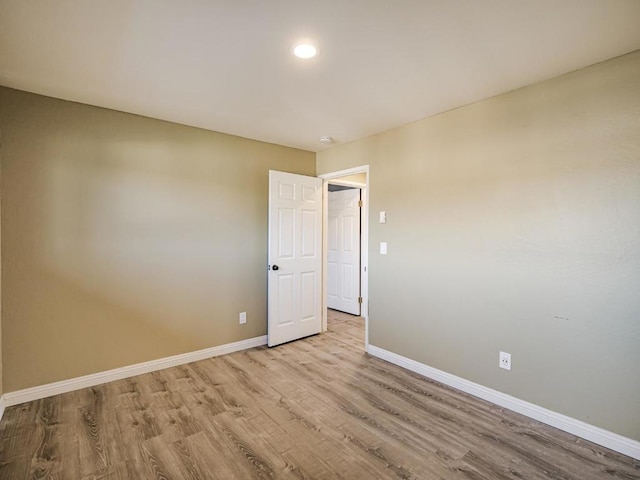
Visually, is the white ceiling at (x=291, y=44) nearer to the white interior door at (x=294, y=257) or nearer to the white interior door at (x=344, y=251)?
the white interior door at (x=294, y=257)

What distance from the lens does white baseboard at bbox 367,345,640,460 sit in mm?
1980

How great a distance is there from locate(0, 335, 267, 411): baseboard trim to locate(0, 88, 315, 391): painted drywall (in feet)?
0.21

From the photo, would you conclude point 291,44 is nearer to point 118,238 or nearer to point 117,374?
point 118,238

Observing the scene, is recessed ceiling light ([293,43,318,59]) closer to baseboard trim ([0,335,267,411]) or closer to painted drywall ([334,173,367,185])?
painted drywall ([334,173,367,185])

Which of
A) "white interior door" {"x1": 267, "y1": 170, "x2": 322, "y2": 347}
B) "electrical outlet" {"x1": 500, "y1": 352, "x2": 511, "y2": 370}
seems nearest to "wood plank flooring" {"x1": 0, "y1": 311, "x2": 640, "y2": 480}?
"electrical outlet" {"x1": 500, "y1": 352, "x2": 511, "y2": 370}

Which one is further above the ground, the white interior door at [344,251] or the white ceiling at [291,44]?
the white ceiling at [291,44]

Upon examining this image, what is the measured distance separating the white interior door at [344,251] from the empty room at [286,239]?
1499mm

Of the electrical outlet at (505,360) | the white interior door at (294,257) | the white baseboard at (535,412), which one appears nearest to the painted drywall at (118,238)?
the white interior door at (294,257)

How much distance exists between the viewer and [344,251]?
17.6ft

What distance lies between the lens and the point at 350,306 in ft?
17.4

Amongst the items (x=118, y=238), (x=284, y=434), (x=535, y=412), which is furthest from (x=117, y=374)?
(x=535, y=412)

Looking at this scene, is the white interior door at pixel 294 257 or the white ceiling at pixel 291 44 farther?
the white interior door at pixel 294 257

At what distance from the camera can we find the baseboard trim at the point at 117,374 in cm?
249

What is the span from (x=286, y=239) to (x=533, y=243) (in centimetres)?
248
